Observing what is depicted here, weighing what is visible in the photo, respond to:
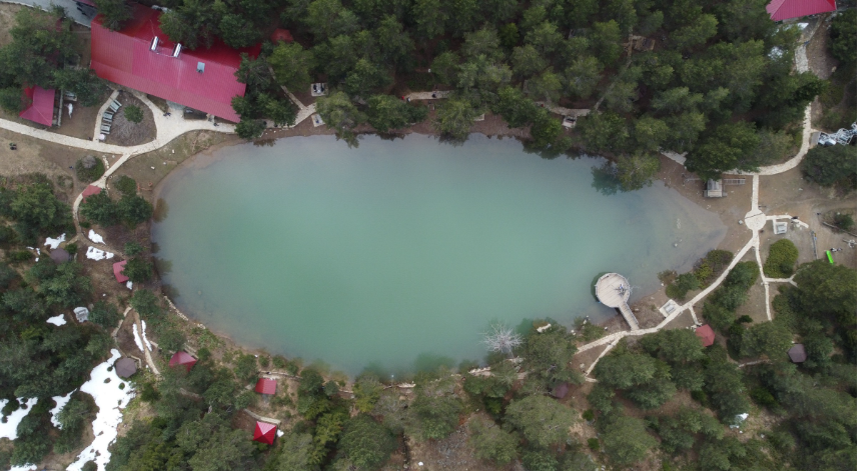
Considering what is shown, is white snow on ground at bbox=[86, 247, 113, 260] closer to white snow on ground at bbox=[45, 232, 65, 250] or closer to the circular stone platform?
white snow on ground at bbox=[45, 232, 65, 250]

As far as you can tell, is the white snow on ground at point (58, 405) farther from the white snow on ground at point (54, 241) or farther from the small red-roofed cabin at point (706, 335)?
the small red-roofed cabin at point (706, 335)

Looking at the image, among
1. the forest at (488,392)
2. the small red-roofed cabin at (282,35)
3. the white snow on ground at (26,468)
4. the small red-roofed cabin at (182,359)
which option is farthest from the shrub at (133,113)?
the white snow on ground at (26,468)

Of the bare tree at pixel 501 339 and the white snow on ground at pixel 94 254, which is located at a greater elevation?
the white snow on ground at pixel 94 254

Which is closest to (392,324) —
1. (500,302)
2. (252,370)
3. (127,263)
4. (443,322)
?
(443,322)

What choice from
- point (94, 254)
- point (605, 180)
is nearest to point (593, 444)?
point (605, 180)

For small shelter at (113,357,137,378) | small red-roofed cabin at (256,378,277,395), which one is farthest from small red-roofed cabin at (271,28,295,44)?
small shelter at (113,357,137,378)

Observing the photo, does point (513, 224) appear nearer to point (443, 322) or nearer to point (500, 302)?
point (500, 302)
